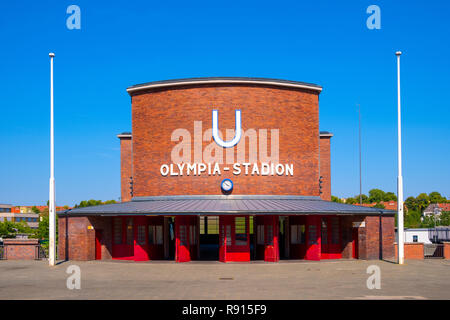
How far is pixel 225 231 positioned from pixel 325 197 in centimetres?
1422

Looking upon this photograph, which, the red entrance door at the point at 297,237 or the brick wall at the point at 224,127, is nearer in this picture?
the red entrance door at the point at 297,237

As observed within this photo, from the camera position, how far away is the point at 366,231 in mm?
35656

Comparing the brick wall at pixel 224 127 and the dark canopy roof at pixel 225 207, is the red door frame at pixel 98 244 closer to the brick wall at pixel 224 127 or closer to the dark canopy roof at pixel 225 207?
the dark canopy roof at pixel 225 207

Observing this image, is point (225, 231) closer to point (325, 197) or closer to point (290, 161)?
point (290, 161)

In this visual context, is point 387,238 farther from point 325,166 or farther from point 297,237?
point 325,166

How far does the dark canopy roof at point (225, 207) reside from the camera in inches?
1251

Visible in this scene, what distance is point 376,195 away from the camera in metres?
185

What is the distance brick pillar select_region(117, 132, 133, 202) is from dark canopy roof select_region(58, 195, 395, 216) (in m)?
4.16

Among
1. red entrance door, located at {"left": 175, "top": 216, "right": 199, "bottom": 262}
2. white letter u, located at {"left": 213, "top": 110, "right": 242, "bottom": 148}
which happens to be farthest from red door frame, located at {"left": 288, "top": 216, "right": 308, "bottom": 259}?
red entrance door, located at {"left": 175, "top": 216, "right": 199, "bottom": 262}

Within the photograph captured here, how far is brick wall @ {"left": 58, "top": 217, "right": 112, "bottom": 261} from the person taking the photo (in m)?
35.8

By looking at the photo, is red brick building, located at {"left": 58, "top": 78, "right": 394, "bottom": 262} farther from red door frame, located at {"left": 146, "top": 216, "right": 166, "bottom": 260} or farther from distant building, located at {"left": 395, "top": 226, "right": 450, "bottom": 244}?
distant building, located at {"left": 395, "top": 226, "right": 450, "bottom": 244}

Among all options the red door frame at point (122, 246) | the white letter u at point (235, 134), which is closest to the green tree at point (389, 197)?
the white letter u at point (235, 134)

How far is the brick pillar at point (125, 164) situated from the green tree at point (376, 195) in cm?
14690
